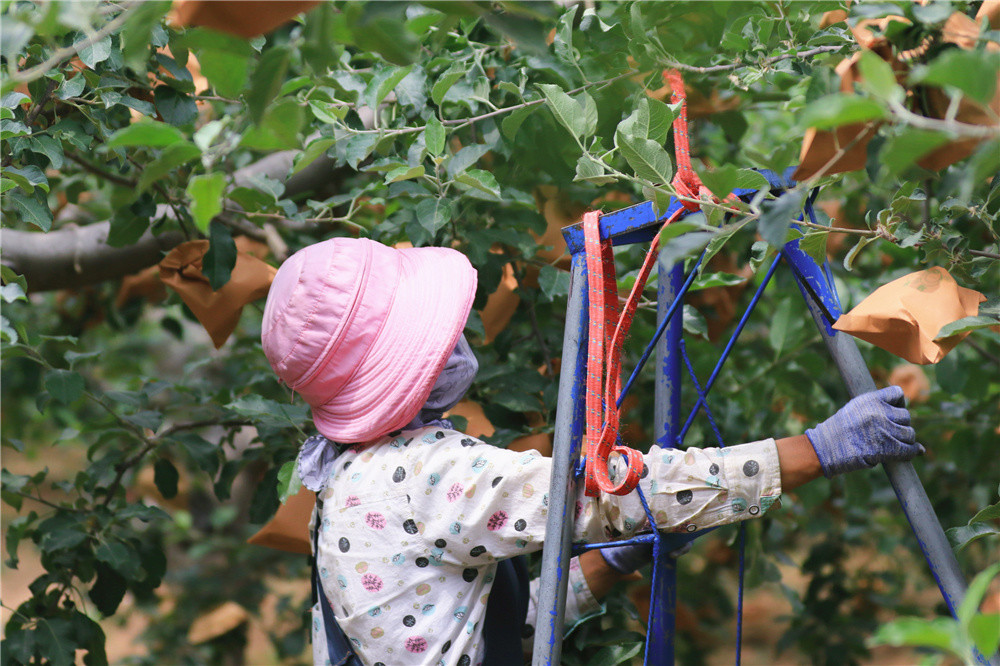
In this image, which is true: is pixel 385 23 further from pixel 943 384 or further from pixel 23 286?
pixel 943 384

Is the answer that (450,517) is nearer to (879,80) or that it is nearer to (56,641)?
(879,80)

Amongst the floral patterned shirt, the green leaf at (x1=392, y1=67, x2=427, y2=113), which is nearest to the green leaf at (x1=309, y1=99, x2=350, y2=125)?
the green leaf at (x1=392, y1=67, x2=427, y2=113)

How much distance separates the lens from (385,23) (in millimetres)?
665

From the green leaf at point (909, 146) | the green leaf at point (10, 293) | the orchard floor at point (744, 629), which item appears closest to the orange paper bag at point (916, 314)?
the green leaf at point (909, 146)

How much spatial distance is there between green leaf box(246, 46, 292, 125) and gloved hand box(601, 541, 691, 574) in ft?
2.56

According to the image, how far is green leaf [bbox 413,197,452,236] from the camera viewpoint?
134 centimetres

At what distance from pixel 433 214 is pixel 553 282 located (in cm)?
27

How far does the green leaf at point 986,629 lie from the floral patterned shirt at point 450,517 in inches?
16.9

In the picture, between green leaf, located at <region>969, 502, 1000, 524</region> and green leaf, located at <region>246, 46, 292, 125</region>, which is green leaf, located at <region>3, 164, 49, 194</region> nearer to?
green leaf, located at <region>246, 46, 292, 125</region>

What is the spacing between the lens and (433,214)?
1.35 meters

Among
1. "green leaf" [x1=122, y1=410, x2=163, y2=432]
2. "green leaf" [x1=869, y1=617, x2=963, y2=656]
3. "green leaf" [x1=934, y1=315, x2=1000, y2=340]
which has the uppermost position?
"green leaf" [x1=869, y1=617, x2=963, y2=656]

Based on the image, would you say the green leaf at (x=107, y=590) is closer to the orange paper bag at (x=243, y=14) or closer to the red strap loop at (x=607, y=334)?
the red strap loop at (x=607, y=334)

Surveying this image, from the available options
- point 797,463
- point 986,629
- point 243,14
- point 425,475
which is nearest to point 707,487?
point 797,463

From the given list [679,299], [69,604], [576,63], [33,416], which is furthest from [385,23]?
[33,416]
